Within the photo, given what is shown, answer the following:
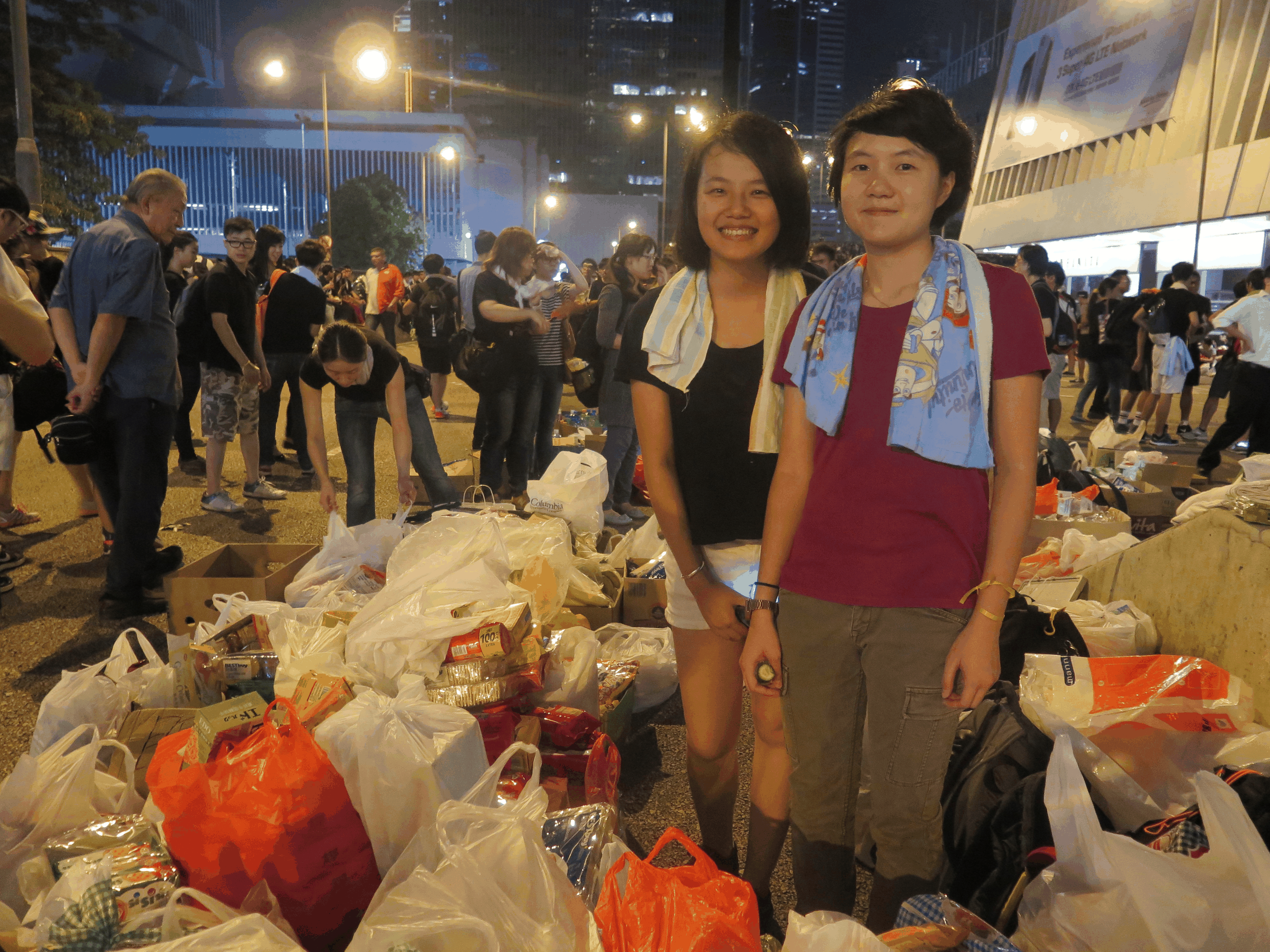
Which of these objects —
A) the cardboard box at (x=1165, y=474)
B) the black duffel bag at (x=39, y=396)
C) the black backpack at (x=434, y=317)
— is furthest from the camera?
the black backpack at (x=434, y=317)

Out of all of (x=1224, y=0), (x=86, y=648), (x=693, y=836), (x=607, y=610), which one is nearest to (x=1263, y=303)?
(x=607, y=610)

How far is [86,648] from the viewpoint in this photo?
13.1ft

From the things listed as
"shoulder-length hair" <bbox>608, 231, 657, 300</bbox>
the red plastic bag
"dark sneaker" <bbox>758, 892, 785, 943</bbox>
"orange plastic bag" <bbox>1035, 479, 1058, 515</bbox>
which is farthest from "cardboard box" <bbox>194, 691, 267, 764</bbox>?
"shoulder-length hair" <bbox>608, 231, 657, 300</bbox>

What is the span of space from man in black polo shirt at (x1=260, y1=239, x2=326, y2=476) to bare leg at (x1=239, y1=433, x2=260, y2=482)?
40 cm

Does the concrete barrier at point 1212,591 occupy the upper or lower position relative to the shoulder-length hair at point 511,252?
lower

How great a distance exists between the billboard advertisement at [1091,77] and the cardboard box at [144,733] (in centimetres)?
2919

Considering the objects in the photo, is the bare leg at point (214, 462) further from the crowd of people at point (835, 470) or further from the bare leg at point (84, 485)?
the crowd of people at point (835, 470)

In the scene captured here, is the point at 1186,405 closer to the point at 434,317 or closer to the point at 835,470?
the point at 434,317

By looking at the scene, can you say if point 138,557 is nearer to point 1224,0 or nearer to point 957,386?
point 957,386

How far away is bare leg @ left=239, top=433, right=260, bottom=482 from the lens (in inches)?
266

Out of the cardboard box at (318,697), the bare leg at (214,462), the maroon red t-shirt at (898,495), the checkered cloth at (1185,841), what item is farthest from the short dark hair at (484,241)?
the checkered cloth at (1185,841)

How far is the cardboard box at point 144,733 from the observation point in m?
2.44

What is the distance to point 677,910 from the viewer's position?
5.12 ft

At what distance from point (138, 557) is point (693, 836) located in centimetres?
316
